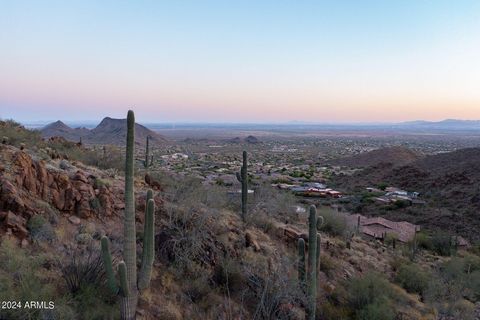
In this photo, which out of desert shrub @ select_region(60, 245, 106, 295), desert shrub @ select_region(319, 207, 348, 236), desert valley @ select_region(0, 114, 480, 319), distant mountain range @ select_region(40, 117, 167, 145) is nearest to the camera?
desert shrub @ select_region(60, 245, 106, 295)

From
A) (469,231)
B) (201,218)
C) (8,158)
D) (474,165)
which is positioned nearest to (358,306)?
(201,218)

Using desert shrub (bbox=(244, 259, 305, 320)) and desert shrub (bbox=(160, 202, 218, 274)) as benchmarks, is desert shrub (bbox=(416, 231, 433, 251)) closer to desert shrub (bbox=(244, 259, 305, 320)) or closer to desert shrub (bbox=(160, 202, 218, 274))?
desert shrub (bbox=(244, 259, 305, 320))

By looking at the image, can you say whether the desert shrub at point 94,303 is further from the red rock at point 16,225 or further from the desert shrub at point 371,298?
the desert shrub at point 371,298

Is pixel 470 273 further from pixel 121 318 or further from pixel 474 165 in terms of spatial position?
pixel 474 165

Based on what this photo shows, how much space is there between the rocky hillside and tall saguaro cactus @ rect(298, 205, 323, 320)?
46706 millimetres

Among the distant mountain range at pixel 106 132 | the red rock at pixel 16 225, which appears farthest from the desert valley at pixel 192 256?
the distant mountain range at pixel 106 132

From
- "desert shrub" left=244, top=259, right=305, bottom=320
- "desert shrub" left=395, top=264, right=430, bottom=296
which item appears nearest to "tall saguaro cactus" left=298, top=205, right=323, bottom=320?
"desert shrub" left=244, top=259, right=305, bottom=320

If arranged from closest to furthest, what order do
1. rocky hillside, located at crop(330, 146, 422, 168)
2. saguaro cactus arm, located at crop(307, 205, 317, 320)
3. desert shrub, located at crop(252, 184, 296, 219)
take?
saguaro cactus arm, located at crop(307, 205, 317, 320) → desert shrub, located at crop(252, 184, 296, 219) → rocky hillside, located at crop(330, 146, 422, 168)

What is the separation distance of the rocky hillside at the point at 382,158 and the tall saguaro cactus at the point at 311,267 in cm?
4671

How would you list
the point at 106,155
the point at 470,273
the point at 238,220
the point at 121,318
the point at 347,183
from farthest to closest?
the point at 347,183 < the point at 106,155 < the point at 470,273 < the point at 238,220 < the point at 121,318

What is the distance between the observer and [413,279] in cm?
1429

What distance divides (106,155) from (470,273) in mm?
16371

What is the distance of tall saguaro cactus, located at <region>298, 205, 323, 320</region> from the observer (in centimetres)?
1041

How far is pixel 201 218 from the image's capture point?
12.0 meters
